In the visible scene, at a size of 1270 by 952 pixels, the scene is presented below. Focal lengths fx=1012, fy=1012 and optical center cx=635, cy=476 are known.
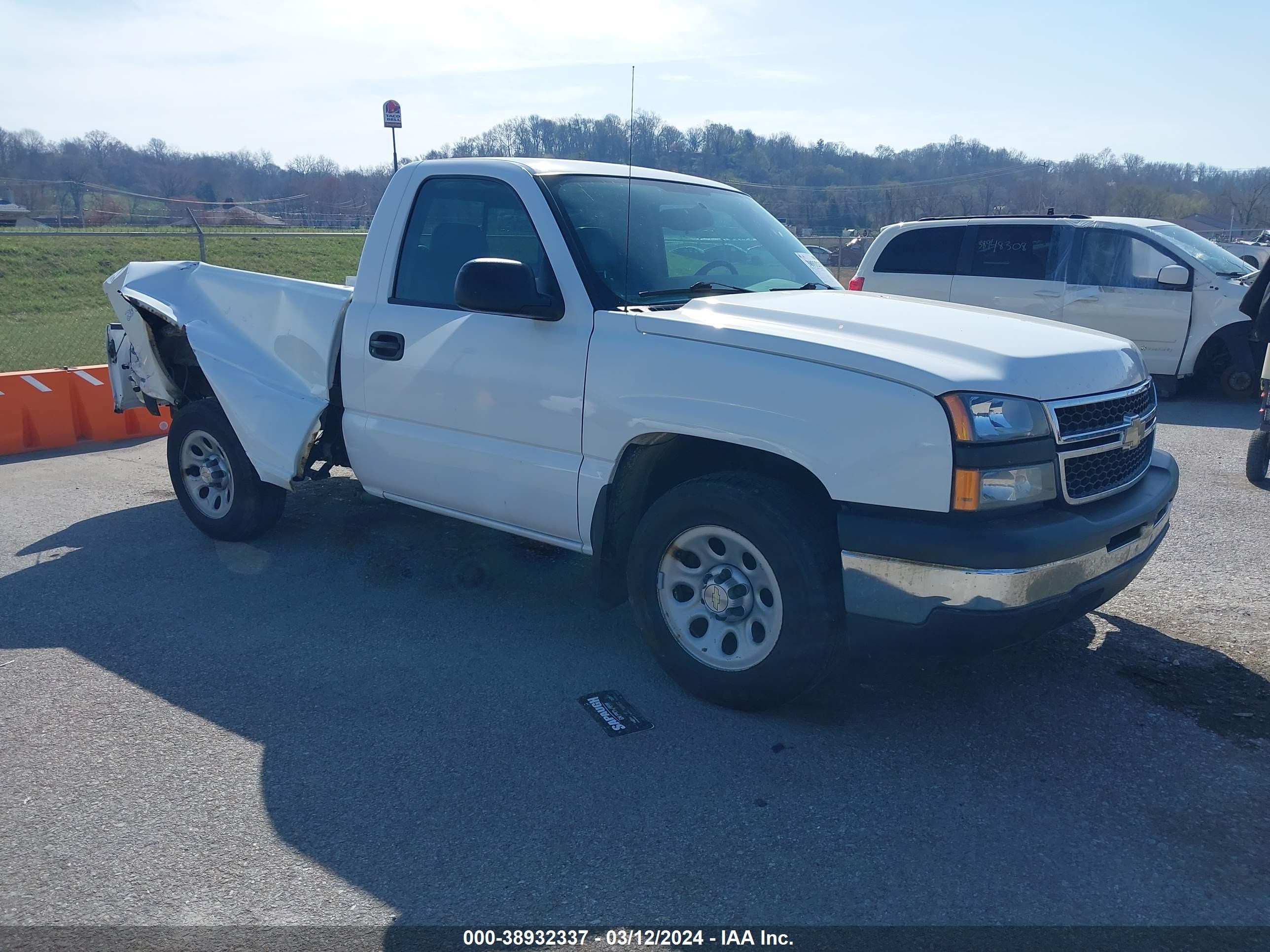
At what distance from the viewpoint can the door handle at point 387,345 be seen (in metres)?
4.84

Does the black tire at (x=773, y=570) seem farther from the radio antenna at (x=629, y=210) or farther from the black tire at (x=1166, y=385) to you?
the black tire at (x=1166, y=385)

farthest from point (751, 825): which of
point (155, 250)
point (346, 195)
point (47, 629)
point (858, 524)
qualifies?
point (155, 250)

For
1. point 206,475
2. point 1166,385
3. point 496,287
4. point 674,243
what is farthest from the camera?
point 1166,385

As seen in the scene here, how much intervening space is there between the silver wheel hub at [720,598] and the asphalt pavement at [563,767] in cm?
28

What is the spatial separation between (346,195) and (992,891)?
54.8 feet

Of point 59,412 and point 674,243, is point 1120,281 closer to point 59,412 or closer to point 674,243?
point 674,243

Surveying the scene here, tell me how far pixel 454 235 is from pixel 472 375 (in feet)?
2.53

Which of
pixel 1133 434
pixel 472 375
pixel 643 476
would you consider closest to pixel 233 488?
pixel 472 375

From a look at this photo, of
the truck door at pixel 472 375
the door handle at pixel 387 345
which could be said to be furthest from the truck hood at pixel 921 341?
the door handle at pixel 387 345

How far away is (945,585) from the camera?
3.26m

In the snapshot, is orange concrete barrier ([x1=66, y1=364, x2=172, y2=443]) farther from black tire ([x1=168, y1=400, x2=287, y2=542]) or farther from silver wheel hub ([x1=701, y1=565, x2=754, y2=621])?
silver wheel hub ([x1=701, y1=565, x2=754, y2=621])

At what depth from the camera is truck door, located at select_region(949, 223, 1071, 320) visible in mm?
11070

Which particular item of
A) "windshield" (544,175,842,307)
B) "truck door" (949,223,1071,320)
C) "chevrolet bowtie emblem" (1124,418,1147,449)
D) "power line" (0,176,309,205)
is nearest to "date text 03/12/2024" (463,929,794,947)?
"chevrolet bowtie emblem" (1124,418,1147,449)

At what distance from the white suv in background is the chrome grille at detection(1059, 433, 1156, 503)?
7190 mm
